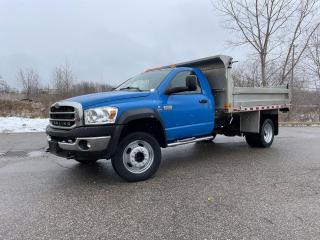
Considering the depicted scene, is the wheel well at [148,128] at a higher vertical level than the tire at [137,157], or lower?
higher

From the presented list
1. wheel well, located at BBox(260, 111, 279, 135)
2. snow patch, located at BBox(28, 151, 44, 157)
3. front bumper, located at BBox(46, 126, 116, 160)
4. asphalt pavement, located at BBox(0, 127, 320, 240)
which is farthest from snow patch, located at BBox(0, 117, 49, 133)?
wheel well, located at BBox(260, 111, 279, 135)

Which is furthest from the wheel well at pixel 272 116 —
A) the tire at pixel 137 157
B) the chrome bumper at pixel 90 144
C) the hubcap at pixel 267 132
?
the chrome bumper at pixel 90 144

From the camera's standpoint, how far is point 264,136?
8516 millimetres

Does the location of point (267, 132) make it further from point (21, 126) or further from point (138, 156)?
point (21, 126)

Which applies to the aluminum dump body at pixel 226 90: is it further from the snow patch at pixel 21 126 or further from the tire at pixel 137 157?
the snow patch at pixel 21 126

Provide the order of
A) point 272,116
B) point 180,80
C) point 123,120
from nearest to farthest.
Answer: point 123,120
point 180,80
point 272,116

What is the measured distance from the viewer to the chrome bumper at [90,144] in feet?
15.6

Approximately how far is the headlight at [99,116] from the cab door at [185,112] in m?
1.07

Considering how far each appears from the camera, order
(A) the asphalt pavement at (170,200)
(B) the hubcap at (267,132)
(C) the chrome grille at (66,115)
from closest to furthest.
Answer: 1. (A) the asphalt pavement at (170,200)
2. (C) the chrome grille at (66,115)
3. (B) the hubcap at (267,132)

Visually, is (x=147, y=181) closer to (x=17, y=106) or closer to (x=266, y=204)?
(x=266, y=204)

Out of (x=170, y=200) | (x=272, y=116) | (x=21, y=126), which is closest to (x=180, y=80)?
(x=170, y=200)

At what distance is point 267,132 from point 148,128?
444cm

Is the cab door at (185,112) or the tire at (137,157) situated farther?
the cab door at (185,112)

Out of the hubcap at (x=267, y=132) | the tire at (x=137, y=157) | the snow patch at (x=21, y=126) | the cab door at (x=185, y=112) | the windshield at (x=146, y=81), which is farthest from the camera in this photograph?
the snow patch at (x=21, y=126)
